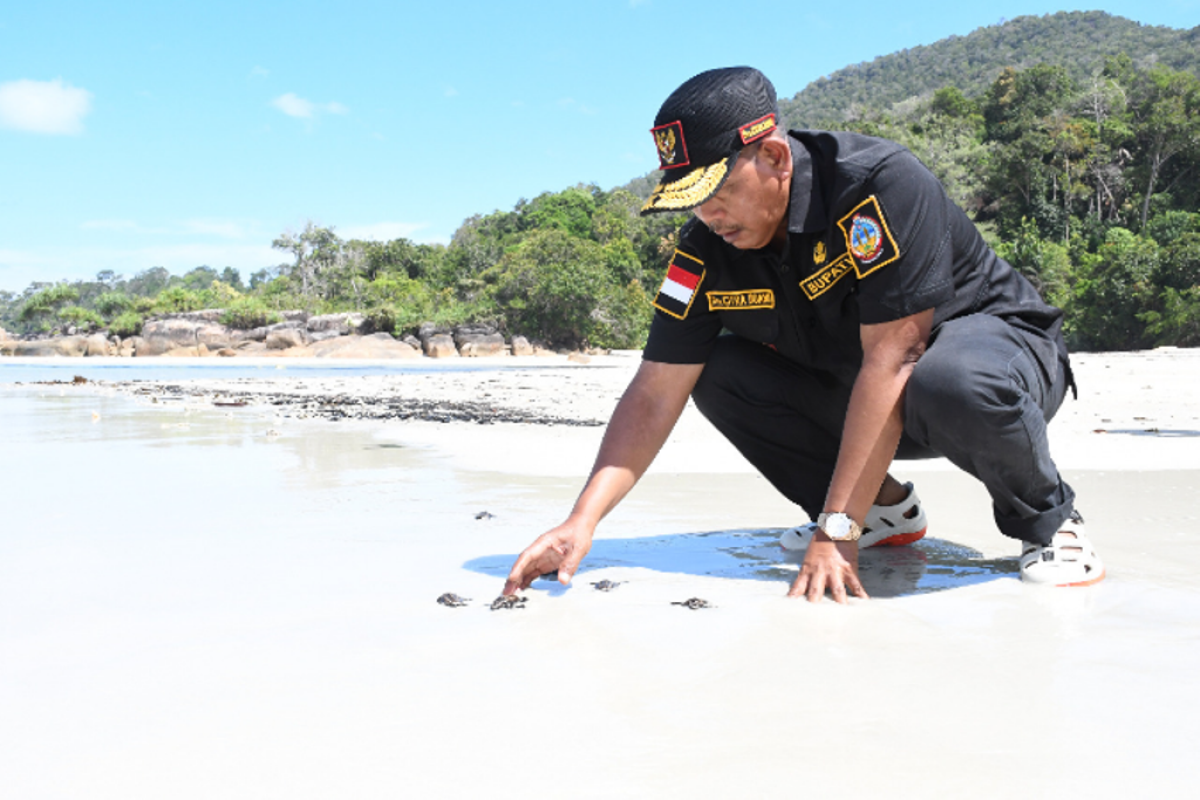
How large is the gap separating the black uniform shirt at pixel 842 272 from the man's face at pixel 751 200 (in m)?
0.04

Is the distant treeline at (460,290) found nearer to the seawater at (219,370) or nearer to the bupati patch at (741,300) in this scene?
the seawater at (219,370)

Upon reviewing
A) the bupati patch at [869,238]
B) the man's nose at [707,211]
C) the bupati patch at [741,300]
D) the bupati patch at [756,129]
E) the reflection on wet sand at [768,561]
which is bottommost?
the reflection on wet sand at [768,561]

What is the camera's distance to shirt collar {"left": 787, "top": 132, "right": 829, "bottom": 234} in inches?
73.9

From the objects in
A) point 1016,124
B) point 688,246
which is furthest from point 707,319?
point 1016,124

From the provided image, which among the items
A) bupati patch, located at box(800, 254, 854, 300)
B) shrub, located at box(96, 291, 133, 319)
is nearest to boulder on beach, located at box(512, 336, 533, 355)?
shrub, located at box(96, 291, 133, 319)

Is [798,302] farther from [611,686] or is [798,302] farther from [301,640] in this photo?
[301,640]

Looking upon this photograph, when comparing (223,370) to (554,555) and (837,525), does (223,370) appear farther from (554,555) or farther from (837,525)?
(837,525)

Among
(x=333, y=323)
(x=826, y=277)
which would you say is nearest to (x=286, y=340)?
(x=333, y=323)

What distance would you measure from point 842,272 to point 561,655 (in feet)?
3.27

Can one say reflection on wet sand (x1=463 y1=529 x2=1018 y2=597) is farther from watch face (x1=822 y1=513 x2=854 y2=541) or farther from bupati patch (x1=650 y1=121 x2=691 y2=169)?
bupati patch (x1=650 y1=121 x2=691 y2=169)

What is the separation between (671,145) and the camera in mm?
1782

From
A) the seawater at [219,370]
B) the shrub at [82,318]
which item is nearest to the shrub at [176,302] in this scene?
the shrub at [82,318]

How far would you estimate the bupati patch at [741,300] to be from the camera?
82.7 inches

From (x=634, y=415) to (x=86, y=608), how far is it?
119cm
